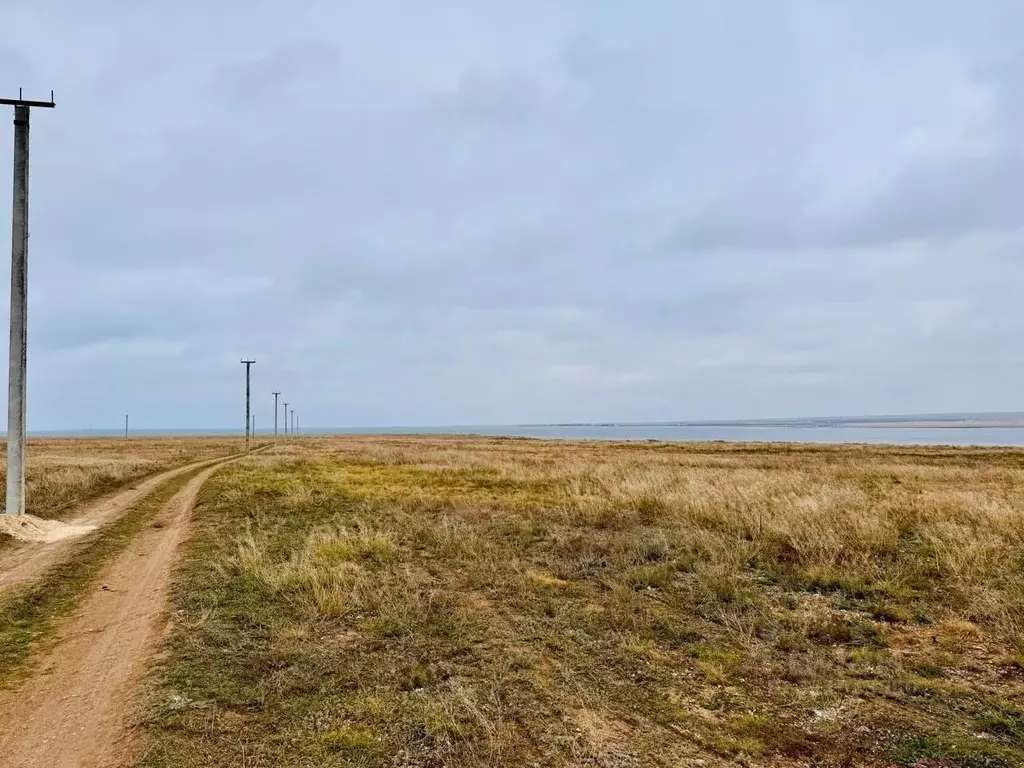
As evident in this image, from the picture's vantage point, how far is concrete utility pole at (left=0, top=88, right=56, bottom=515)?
16266mm

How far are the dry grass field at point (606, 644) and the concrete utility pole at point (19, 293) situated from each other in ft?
20.0

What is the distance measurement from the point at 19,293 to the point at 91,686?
51.6ft

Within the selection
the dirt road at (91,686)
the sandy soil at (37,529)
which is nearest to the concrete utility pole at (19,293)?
the sandy soil at (37,529)

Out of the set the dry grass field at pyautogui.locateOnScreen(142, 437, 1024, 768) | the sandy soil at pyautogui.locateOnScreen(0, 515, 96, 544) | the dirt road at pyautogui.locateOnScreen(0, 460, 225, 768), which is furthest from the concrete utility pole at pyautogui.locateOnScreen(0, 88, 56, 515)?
the dirt road at pyautogui.locateOnScreen(0, 460, 225, 768)

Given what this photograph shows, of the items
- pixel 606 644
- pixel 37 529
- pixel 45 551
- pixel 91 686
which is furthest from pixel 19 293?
pixel 606 644

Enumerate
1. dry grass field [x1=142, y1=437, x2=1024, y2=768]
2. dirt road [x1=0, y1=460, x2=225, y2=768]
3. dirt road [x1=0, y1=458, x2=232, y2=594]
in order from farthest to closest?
dirt road [x1=0, y1=458, x2=232, y2=594]
dry grass field [x1=142, y1=437, x2=1024, y2=768]
dirt road [x1=0, y1=460, x2=225, y2=768]

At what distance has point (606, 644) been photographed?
273 inches

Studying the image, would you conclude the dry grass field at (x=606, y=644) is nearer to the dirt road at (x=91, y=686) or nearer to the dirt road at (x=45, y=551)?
the dirt road at (x=91, y=686)

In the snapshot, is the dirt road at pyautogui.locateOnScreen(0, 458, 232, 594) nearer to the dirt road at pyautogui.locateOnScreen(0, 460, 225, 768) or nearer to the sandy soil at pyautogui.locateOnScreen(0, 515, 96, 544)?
the sandy soil at pyautogui.locateOnScreen(0, 515, 96, 544)

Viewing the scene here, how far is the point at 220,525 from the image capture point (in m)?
15.4

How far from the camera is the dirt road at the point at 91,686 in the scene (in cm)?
462

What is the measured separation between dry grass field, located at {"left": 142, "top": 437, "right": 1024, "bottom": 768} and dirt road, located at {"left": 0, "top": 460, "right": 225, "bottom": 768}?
343 mm

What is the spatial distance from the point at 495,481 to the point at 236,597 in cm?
1891

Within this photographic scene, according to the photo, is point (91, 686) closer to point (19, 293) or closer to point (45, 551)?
point (45, 551)
